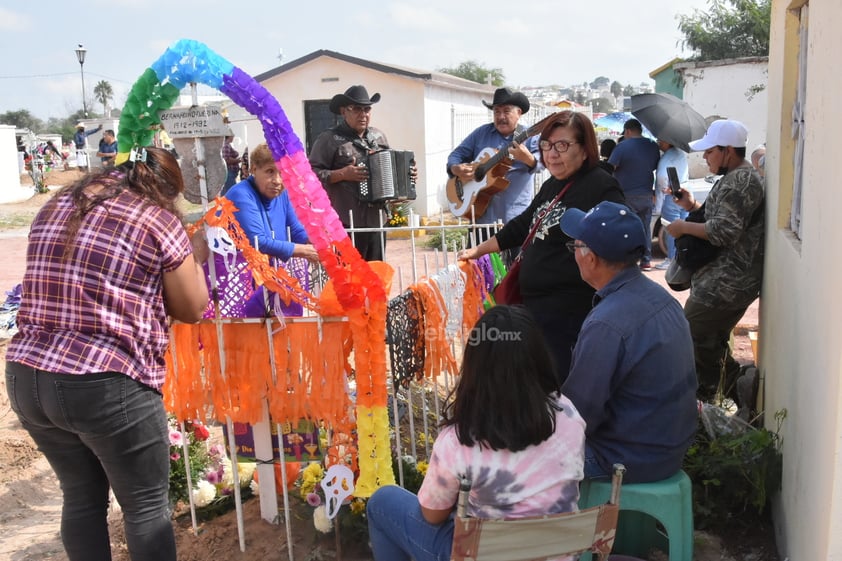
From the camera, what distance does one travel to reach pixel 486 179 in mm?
5926

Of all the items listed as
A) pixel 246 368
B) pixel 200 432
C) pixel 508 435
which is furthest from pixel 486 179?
pixel 508 435

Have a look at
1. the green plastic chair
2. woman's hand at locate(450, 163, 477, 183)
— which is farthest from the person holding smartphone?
the green plastic chair

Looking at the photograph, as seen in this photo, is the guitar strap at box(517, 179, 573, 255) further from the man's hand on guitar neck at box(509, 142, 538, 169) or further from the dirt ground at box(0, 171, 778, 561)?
the man's hand on guitar neck at box(509, 142, 538, 169)

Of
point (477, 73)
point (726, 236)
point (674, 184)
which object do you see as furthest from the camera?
point (477, 73)

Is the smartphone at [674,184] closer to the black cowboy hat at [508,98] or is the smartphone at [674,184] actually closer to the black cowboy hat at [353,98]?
the black cowboy hat at [508,98]

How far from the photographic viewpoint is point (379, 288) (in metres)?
2.99

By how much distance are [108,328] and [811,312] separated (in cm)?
235

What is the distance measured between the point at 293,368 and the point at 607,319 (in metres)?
1.35

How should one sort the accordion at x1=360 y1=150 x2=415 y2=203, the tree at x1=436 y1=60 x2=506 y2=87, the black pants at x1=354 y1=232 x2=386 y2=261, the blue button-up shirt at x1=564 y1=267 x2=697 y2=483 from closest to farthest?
the blue button-up shirt at x1=564 y1=267 x2=697 y2=483
the black pants at x1=354 y1=232 x2=386 y2=261
the accordion at x1=360 y1=150 x2=415 y2=203
the tree at x1=436 y1=60 x2=506 y2=87

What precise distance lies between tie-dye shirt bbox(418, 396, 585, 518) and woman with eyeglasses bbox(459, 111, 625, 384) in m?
1.24

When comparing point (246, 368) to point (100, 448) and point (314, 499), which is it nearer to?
point (314, 499)

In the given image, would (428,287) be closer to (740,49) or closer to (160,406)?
(160,406)

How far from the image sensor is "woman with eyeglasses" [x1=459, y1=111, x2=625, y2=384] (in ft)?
10.9

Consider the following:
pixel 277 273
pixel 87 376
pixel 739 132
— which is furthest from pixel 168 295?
pixel 739 132
